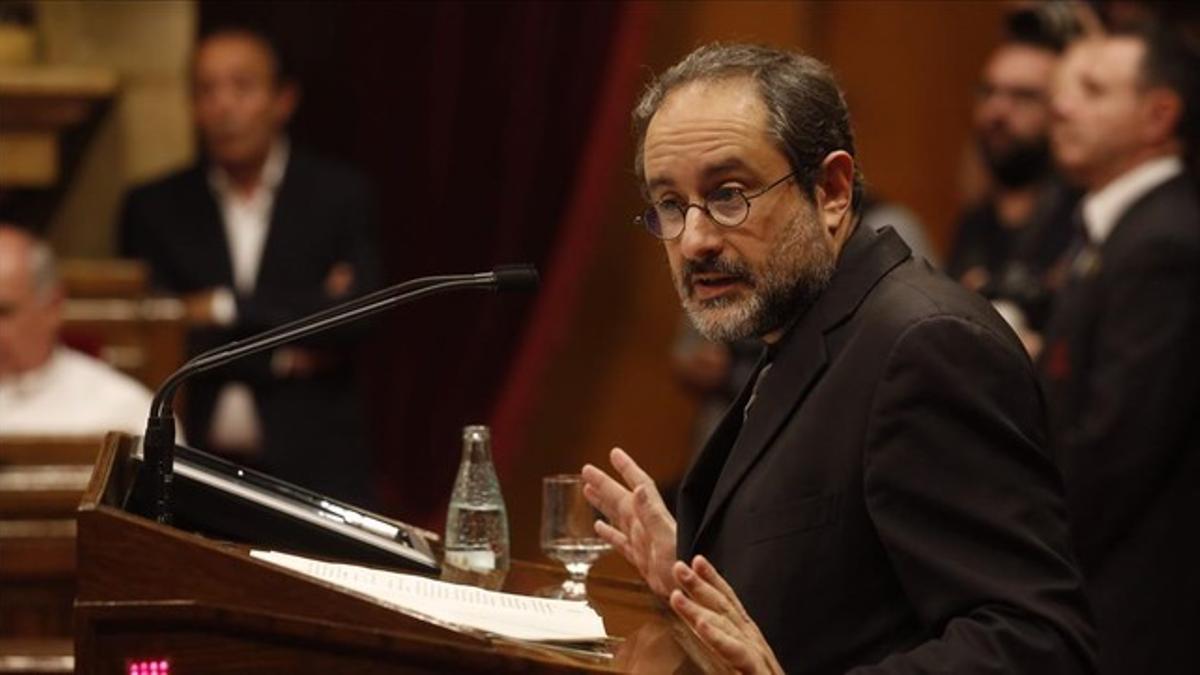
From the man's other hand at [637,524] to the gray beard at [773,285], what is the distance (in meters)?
0.19

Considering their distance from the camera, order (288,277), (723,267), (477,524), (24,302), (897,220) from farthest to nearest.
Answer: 1. (897,220)
2. (288,277)
3. (24,302)
4. (477,524)
5. (723,267)

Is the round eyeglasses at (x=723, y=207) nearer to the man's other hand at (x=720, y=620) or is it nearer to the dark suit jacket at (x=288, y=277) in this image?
the man's other hand at (x=720, y=620)

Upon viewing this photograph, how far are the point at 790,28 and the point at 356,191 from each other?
57.2 inches

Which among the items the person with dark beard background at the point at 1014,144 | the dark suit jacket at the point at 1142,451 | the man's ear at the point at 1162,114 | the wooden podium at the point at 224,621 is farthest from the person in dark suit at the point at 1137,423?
the wooden podium at the point at 224,621

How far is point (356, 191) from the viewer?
17.6 ft

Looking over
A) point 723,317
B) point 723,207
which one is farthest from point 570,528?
point 723,207

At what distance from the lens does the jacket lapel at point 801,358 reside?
238 cm

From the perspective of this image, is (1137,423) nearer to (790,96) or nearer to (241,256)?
(790,96)

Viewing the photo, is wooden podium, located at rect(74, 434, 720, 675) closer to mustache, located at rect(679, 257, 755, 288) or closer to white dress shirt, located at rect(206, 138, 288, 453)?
mustache, located at rect(679, 257, 755, 288)

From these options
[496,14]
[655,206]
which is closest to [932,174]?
[496,14]

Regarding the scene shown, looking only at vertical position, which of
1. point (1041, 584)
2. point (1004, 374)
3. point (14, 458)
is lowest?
point (14, 458)

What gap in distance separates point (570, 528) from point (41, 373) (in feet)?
8.45

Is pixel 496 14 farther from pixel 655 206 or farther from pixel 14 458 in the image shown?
pixel 655 206

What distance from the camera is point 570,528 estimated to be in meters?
2.60
